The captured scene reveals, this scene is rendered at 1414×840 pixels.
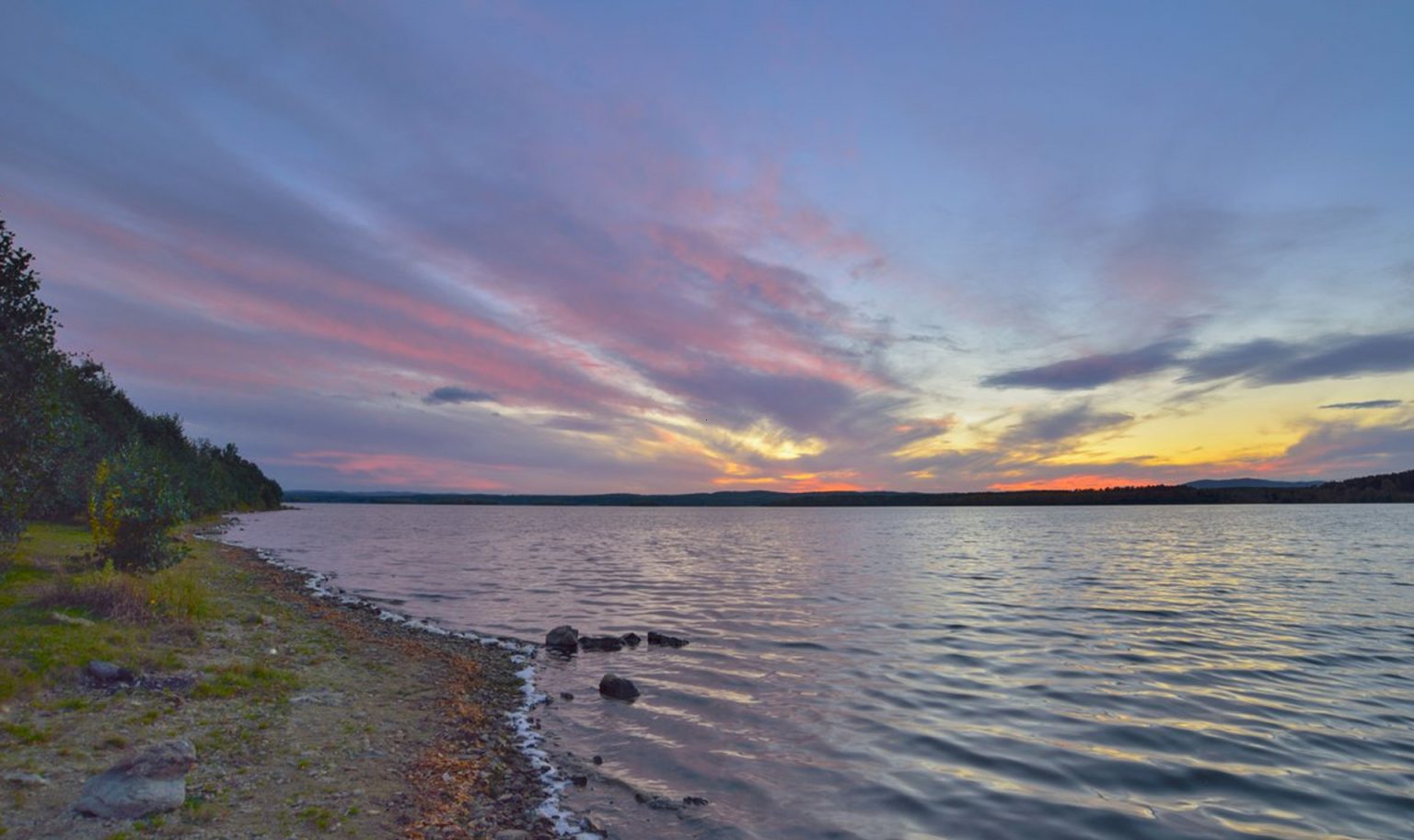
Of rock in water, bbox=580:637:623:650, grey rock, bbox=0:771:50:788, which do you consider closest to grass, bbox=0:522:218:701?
grey rock, bbox=0:771:50:788

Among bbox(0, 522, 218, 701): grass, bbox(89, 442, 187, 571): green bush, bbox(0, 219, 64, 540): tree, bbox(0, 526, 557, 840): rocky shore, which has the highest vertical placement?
bbox(0, 219, 64, 540): tree

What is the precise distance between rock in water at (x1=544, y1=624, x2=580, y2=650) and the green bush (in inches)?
541

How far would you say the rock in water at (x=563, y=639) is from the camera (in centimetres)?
2582

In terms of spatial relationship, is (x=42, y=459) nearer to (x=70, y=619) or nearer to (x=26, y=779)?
(x=70, y=619)

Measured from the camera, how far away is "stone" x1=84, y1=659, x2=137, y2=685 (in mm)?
14234

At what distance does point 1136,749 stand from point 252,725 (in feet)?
61.5

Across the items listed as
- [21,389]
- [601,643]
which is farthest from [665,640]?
[21,389]

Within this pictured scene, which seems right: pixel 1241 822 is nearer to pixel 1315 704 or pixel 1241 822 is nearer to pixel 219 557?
pixel 1315 704

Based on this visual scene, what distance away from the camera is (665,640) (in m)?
27.1

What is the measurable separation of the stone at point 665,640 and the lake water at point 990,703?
0.92 meters

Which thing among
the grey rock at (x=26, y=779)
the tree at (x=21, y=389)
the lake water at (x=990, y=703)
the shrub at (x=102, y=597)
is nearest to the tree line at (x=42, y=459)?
the tree at (x=21, y=389)

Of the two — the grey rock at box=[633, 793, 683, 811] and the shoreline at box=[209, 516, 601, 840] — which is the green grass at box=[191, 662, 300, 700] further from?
the grey rock at box=[633, 793, 683, 811]

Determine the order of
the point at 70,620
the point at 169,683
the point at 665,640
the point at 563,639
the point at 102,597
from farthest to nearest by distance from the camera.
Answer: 1. the point at 665,640
2. the point at 563,639
3. the point at 102,597
4. the point at 70,620
5. the point at 169,683

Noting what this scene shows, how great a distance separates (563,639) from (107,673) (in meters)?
14.0
